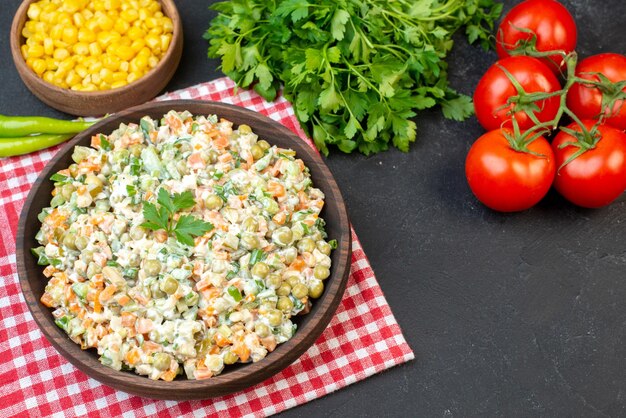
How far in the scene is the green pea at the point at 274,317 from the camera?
8.83 ft

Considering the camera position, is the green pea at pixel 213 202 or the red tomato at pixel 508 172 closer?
the green pea at pixel 213 202

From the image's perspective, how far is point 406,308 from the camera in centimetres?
326

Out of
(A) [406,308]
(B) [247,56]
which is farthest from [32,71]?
(A) [406,308]

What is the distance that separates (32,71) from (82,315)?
133 centimetres

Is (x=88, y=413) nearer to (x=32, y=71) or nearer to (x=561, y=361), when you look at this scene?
(x=32, y=71)

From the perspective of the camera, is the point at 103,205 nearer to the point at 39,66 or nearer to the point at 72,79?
the point at 72,79

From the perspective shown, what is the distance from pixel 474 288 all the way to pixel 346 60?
3.67ft

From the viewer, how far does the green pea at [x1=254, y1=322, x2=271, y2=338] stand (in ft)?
8.80

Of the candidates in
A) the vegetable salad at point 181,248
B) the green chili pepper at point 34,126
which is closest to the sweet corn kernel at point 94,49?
the green chili pepper at point 34,126

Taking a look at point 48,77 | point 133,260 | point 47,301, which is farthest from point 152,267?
point 48,77

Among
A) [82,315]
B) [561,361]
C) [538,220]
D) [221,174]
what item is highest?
[221,174]

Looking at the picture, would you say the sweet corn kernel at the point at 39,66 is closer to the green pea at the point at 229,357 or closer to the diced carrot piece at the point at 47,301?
the diced carrot piece at the point at 47,301

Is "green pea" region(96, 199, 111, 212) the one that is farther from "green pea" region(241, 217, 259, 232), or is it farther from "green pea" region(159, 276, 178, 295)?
"green pea" region(241, 217, 259, 232)

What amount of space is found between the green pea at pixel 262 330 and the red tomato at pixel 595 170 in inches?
57.2
